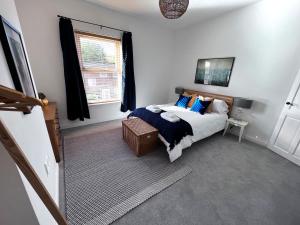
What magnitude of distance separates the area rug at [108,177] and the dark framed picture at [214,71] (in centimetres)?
228

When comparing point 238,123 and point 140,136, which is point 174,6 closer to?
point 140,136

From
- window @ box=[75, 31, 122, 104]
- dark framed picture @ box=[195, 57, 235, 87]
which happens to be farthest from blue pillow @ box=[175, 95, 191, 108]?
window @ box=[75, 31, 122, 104]

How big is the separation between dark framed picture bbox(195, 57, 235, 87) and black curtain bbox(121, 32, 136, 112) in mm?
1904

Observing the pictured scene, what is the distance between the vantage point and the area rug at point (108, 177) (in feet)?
4.57

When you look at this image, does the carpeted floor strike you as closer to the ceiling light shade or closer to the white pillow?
the white pillow

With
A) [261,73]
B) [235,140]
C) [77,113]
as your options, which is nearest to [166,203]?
[235,140]

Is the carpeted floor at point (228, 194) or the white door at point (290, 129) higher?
the white door at point (290, 129)

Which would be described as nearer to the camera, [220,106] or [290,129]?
[290,129]

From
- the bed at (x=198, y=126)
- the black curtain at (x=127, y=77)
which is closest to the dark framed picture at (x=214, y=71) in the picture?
the bed at (x=198, y=126)

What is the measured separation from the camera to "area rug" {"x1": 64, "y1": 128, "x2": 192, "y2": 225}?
4.57ft

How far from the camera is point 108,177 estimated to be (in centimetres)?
181

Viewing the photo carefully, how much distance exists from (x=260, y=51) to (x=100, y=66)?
138 inches

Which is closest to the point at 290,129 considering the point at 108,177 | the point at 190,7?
the point at 190,7

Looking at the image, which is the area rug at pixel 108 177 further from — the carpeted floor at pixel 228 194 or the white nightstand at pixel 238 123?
the white nightstand at pixel 238 123
